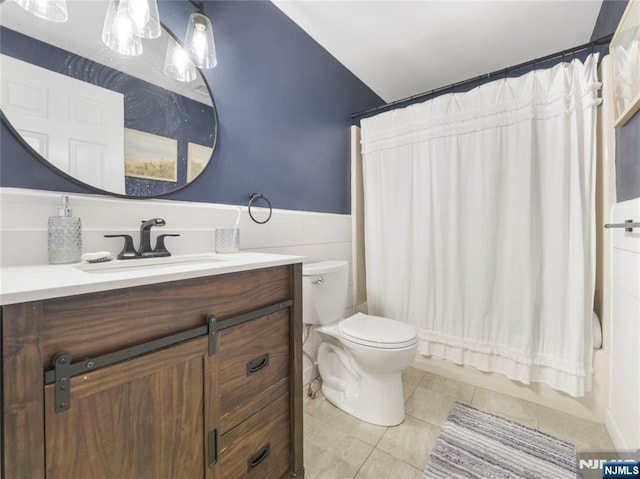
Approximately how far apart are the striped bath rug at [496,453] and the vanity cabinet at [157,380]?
0.73m

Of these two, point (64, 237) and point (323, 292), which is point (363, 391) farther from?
point (64, 237)

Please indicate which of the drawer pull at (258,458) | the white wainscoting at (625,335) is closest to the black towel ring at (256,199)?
the drawer pull at (258,458)

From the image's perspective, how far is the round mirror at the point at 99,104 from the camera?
85 centimetres

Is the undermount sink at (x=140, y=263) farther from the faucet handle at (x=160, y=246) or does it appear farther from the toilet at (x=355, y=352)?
the toilet at (x=355, y=352)

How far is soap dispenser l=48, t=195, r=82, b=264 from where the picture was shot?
83 centimetres

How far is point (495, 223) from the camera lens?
1.68m

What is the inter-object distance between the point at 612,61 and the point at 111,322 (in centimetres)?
224

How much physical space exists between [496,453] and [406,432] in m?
0.38

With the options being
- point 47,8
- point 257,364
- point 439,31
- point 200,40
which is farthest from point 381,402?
point 439,31

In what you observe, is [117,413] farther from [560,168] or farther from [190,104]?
[560,168]

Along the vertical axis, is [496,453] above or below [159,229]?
below

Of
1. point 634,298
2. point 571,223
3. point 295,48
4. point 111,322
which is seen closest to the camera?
point 111,322

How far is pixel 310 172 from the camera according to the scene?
1.84 m

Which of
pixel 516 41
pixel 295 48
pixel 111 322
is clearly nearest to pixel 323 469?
pixel 111 322
